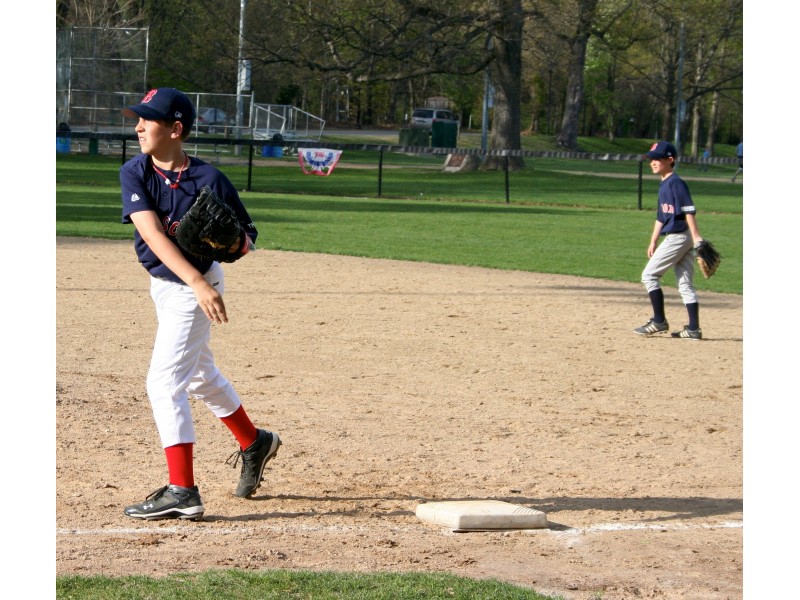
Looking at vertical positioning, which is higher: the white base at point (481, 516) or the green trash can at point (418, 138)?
the green trash can at point (418, 138)

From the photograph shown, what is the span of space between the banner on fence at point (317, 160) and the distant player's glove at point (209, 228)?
27.5 metres

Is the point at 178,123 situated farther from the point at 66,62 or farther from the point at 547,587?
the point at 66,62

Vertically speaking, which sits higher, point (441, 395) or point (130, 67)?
point (130, 67)

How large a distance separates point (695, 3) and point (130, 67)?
2680 centimetres

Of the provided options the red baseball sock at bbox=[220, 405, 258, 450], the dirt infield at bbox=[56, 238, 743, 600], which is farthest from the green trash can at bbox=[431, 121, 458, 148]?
the red baseball sock at bbox=[220, 405, 258, 450]

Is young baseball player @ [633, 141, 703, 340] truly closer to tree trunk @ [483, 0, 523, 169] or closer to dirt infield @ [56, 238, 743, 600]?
dirt infield @ [56, 238, 743, 600]

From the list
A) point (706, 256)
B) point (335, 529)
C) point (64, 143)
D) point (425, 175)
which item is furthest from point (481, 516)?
point (64, 143)

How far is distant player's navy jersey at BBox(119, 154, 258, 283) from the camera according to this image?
4.66m

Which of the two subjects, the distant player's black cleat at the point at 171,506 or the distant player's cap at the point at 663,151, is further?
the distant player's cap at the point at 663,151

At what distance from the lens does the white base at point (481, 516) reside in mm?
4766

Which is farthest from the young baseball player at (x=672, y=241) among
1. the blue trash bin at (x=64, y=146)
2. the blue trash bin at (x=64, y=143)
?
the blue trash bin at (x=64, y=146)

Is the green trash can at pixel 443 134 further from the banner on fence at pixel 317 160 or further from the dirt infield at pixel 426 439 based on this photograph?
the dirt infield at pixel 426 439

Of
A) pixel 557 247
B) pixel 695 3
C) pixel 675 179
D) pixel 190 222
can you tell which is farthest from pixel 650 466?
pixel 695 3

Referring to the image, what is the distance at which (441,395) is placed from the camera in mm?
7590
